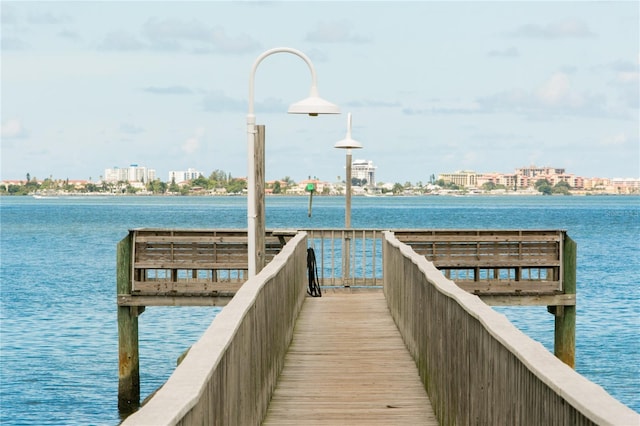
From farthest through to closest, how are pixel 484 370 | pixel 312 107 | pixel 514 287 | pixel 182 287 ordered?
pixel 182 287
pixel 514 287
pixel 312 107
pixel 484 370

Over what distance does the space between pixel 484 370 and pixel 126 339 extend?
54.9 feet

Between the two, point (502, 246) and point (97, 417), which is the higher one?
point (502, 246)

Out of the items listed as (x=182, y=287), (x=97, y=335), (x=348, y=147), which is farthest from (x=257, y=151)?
(x=97, y=335)

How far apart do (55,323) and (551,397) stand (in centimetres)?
4161

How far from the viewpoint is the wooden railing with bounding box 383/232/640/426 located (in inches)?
181

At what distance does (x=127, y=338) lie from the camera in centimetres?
2277

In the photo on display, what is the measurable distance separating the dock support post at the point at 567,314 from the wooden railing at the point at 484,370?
9.15 metres

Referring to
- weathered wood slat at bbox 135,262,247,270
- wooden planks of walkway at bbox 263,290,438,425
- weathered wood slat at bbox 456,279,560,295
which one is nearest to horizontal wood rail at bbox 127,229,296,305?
weathered wood slat at bbox 135,262,247,270

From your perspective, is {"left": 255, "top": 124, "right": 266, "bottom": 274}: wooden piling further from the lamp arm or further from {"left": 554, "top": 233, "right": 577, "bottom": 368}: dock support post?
{"left": 554, "top": 233, "right": 577, "bottom": 368}: dock support post

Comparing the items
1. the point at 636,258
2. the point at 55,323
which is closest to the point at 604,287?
the point at 636,258

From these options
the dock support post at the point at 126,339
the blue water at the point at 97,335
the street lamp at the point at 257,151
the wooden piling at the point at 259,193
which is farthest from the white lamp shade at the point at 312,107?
the blue water at the point at 97,335

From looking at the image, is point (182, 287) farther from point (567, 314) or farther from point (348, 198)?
point (567, 314)

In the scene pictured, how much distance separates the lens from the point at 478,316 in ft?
23.5

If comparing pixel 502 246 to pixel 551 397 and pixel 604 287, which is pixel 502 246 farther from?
pixel 604 287
